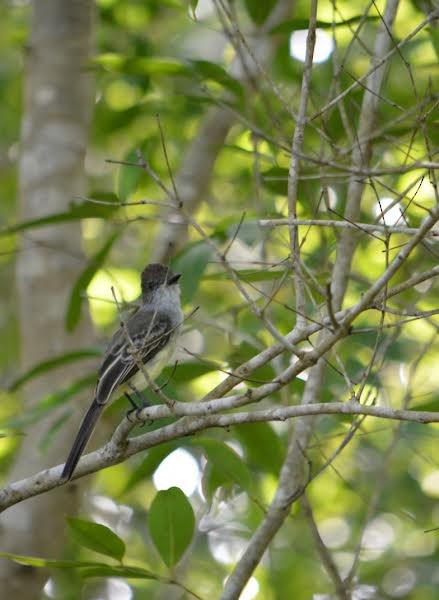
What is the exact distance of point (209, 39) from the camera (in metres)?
9.73

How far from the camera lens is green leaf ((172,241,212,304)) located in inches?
200

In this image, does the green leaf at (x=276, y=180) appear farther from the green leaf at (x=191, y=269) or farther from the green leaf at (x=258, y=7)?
the green leaf at (x=258, y=7)

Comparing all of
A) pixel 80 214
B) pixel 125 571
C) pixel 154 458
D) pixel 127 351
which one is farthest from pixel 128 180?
pixel 125 571

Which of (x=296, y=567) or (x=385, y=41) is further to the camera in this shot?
(x=296, y=567)

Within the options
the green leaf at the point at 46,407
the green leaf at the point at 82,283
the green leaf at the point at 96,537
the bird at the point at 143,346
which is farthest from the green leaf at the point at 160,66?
the green leaf at the point at 96,537

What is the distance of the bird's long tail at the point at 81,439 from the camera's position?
3.96 meters

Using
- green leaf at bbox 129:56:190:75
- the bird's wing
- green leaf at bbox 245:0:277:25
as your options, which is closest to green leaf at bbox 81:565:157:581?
the bird's wing

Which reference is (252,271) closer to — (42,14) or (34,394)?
(34,394)

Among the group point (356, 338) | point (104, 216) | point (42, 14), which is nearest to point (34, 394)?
point (104, 216)

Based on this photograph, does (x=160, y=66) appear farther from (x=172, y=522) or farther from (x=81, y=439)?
(x=172, y=522)

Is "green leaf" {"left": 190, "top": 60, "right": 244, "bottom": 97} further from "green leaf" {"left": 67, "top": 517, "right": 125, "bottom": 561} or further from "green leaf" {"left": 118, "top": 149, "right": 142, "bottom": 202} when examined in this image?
"green leaf" {"left": 67, "top": 517, "right": 125, "bottom": 561}

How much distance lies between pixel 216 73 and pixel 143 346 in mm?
1711

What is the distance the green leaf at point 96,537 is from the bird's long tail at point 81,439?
0.20 m

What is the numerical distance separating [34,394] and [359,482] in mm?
3232
